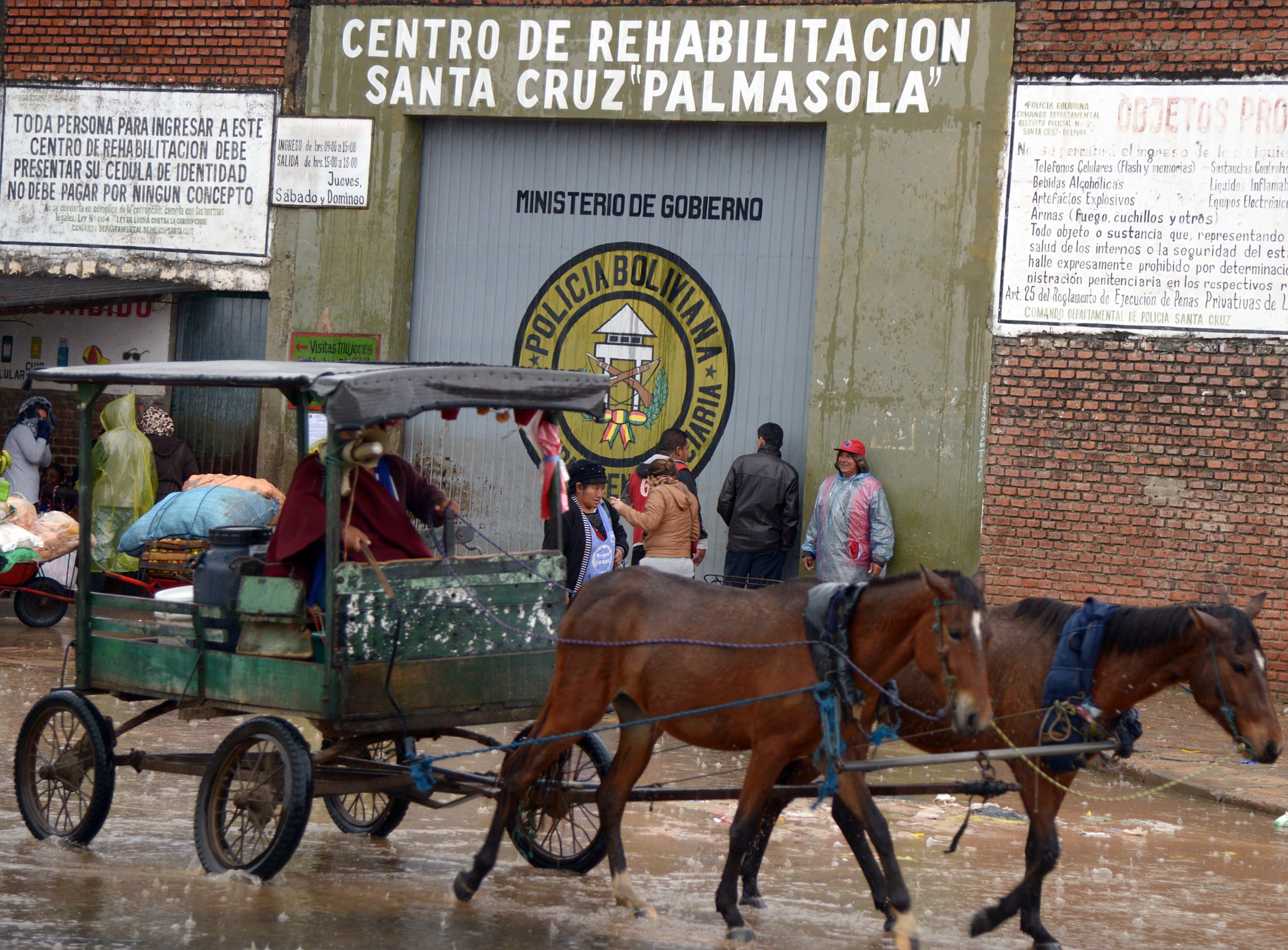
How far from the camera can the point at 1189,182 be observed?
1319 centimetres

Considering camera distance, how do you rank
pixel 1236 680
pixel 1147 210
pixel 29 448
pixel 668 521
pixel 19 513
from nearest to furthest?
pixel 1236 680
pixel 668 521
pixel 1147 210
pixel 19 513
pixel 29 448

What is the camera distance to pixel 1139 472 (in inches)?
524

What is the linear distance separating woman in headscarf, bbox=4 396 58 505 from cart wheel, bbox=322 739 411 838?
839 centimetres

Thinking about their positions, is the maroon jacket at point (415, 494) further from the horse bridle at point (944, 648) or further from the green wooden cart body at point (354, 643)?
the horse bridle at point (944, 648)

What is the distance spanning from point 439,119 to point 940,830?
10.1m

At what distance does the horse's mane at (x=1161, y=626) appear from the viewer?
20.4ft

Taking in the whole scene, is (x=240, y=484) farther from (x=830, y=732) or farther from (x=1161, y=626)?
(x=1161, y=626)

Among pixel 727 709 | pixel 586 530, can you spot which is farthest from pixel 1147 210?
pixel 727 709

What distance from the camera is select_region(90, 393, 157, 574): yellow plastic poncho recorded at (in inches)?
586

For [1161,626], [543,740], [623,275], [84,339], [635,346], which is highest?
[623,275]

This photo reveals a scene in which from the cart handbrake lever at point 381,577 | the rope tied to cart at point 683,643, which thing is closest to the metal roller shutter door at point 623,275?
the rope tied to cart at point 683,643

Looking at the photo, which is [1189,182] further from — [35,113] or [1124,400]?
[35,113]

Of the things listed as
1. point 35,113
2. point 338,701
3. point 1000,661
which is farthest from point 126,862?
point 35,113

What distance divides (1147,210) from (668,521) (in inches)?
202
